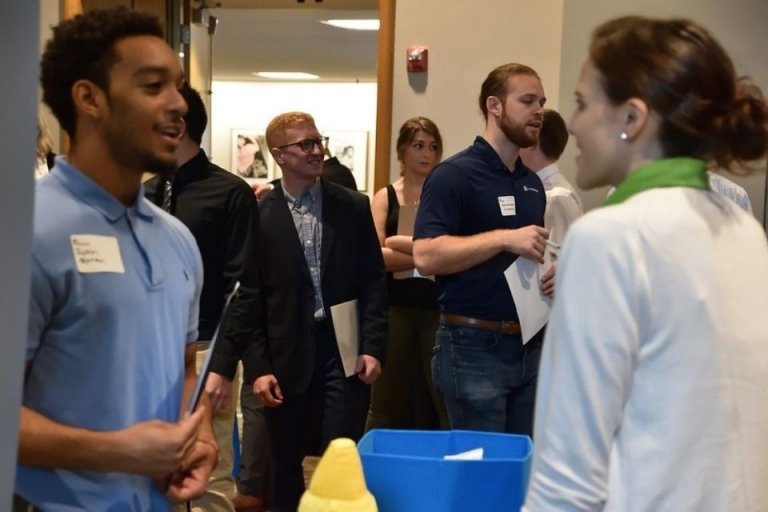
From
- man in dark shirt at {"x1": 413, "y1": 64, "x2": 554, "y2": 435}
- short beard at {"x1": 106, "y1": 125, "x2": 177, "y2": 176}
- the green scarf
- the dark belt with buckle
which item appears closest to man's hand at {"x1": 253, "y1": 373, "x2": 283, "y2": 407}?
man in dark shirt at {"x1": 413, "y1": 64, "x2": 554, "y2": 435}

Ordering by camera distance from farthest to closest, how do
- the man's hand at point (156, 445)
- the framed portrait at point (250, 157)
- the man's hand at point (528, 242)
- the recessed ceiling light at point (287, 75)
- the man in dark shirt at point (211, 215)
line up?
1. the framed portrait at point (250, 157)
2. the recessed ceiling light at point (287, 75)
3. the man in dark shirt at point (211, 215)
4. the man's hand at point (528, 242)
5. the man's hand at point (156, 445)

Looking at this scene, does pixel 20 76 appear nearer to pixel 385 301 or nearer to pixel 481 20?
pixel 385 301

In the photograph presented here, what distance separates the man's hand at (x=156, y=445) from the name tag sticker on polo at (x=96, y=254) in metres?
0.24

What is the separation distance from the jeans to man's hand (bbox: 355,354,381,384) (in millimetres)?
475

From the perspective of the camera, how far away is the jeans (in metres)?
2.82

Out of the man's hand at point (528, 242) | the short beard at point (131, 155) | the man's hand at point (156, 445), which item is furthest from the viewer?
the man's hand at point (528, 242)

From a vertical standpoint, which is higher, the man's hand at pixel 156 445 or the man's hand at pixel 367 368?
the man's hand at pixel 156 445

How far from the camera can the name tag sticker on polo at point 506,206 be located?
2.92 meters

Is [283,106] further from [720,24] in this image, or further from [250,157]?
[720,24]

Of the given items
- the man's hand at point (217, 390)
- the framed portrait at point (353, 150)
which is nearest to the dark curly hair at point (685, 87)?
the man's hand at point (217, 390)

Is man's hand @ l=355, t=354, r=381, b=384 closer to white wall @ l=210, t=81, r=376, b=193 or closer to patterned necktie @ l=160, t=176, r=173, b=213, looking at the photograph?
patterned necktie @ l=160, t=176, r=173, b=213

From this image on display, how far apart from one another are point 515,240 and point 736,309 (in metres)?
1.53

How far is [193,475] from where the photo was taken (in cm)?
161

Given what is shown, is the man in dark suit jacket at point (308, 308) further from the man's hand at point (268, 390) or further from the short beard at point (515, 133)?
the short beard at point (515, 133)
